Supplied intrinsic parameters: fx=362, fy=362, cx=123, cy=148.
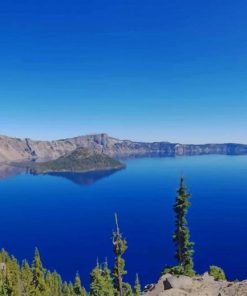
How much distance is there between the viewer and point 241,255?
636ft

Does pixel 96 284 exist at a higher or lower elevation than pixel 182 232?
lower

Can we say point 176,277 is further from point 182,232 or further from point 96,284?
point 96,284

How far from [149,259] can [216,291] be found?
153m

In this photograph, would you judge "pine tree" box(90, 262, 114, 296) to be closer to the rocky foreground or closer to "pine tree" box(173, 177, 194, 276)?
"pine tree" box(173, 177, 194, 276)

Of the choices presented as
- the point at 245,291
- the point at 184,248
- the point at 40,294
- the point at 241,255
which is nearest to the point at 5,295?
the point at 40,294

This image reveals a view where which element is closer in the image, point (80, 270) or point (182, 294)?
point (182, 294)

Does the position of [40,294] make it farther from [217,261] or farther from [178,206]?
[217,261]

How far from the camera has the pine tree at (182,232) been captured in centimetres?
6519

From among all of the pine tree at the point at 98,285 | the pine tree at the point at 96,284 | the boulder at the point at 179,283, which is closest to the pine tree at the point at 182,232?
the boulder at the point at 179,283

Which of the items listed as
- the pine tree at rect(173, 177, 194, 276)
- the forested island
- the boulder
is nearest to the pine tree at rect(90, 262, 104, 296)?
the forested island

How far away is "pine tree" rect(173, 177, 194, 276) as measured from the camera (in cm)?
6519

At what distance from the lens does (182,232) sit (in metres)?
65.9

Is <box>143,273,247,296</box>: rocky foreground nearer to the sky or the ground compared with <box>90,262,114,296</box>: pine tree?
nearer to the sky

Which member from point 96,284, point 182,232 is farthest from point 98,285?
point 182,232
